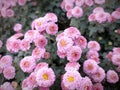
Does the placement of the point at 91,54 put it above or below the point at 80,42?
below

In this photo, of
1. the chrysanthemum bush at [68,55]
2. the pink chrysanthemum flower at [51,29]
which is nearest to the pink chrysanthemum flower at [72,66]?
the chrysanthemum bush at [68,55]

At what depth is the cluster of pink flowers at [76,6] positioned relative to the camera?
2566 millimetres

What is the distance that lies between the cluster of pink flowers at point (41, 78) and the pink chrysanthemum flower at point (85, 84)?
0.18 meters

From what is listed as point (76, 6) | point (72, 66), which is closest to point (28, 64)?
point (72, 66)

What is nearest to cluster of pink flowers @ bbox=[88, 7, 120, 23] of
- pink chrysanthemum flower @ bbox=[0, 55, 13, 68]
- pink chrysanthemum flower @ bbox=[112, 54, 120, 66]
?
pink chrysanthemum flower @ bbox=[112, 54, 120, 66]

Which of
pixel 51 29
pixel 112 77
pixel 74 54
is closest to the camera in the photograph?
pixel 74 54

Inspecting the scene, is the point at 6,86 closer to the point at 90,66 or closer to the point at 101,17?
the point at 90,66

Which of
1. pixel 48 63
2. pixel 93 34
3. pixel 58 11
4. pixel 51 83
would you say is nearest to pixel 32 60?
pixel 48 63

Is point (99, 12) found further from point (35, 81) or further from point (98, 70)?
point (35, 81)

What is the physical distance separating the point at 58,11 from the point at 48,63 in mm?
1246

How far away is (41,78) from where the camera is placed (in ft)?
5.83

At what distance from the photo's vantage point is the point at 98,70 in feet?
6.31

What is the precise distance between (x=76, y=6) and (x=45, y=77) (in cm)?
107

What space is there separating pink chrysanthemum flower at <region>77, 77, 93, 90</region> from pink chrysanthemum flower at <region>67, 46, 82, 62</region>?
158 millimetres
